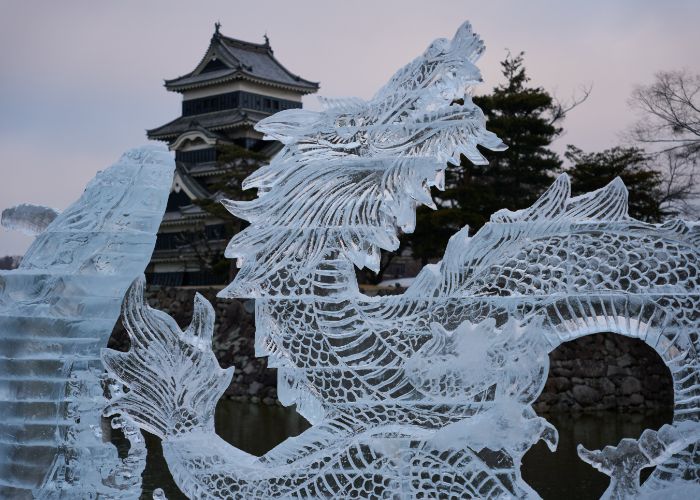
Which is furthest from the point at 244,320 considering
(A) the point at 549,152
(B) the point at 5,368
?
(B) the point at 5,368

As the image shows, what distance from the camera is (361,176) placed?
3.87 meters

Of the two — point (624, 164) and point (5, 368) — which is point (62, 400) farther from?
point (624, 164)

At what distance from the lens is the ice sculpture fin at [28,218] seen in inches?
165

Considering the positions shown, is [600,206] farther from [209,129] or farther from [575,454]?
[209,129]

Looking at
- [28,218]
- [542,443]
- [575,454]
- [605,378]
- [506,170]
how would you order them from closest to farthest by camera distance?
[28,218]
[575,454]
[542,443]
[605,378]
[506,170]

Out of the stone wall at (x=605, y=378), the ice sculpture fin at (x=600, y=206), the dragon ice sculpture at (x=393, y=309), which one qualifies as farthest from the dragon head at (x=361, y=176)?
the stone wall at (x=605, y=378)

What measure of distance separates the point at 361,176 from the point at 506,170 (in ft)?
33.7

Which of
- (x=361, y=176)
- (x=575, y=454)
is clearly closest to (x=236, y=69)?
(x=575, y=454)

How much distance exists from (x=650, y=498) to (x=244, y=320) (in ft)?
34.9

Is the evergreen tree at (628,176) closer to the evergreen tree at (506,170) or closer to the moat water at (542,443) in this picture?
the evergreen tree at (506,170)

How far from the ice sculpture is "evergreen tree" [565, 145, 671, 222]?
32.9ft

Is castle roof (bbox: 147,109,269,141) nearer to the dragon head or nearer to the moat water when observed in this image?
the moat water

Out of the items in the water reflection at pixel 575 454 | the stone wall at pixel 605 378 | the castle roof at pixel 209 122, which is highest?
the castle roof at pixel 209 122

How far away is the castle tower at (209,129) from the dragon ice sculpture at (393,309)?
46.9ft
